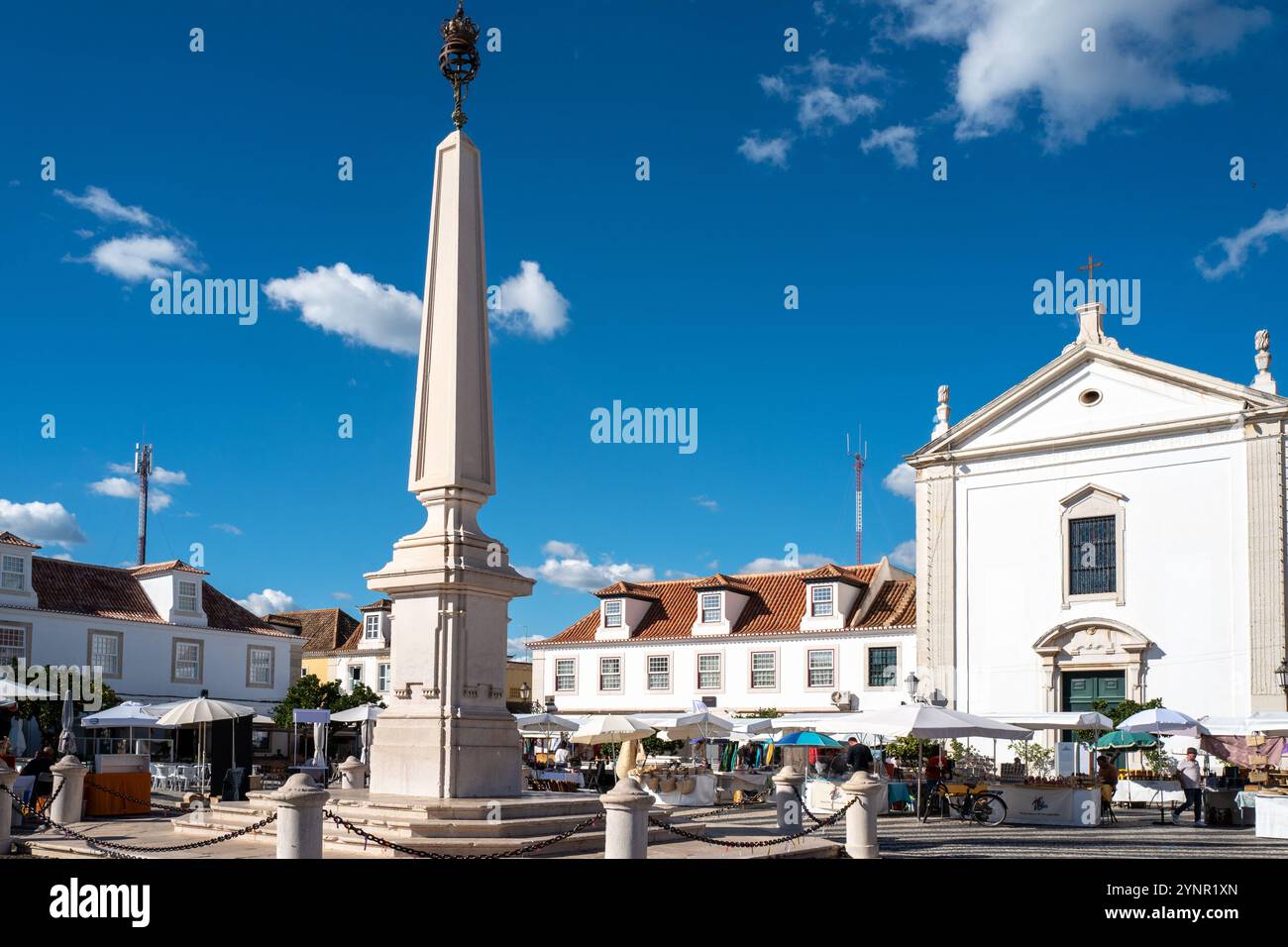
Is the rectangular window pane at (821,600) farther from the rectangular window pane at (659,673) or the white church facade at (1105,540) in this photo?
the rectangular window pane at (659,673)

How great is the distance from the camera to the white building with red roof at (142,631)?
4078cm

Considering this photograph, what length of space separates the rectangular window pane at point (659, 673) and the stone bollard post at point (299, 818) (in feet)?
127

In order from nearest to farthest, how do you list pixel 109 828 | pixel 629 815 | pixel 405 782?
pixel 629 815
pixel 405 782
pixel 109 828

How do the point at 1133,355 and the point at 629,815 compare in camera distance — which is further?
the point at 1133,355

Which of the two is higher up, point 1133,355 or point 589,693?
point 1133,355

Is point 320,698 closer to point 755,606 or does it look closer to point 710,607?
point 710,607

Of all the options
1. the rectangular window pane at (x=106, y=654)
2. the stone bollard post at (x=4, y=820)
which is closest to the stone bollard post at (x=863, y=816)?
the stone bollard post at (x=4, y=820)

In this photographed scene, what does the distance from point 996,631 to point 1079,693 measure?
3165mm

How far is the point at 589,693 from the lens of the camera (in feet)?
168

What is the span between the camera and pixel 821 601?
151ft

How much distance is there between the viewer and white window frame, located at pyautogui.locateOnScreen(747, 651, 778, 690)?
4662cm

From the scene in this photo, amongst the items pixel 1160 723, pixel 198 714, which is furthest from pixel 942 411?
pixel 198 714
